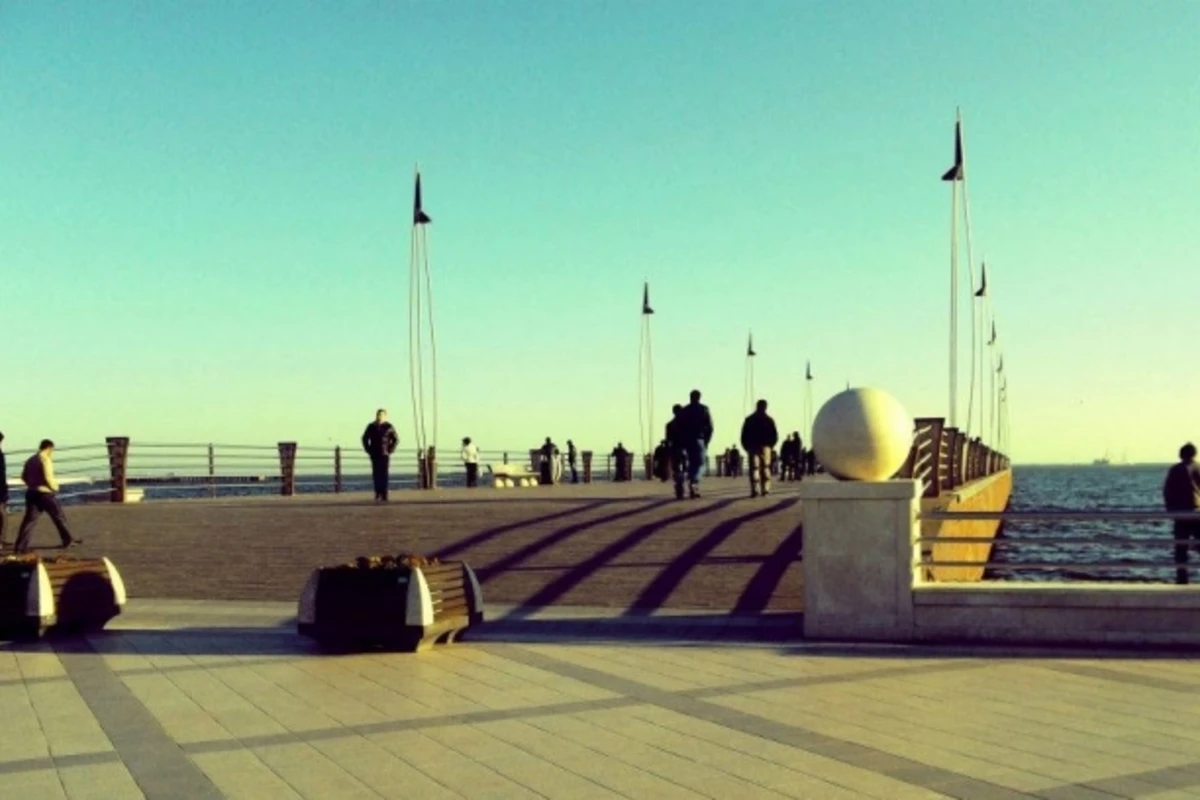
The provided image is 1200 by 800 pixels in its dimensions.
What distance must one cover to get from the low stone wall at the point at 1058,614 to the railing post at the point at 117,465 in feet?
60.3

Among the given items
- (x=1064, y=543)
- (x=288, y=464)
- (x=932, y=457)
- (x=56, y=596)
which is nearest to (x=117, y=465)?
(x=288, y=464)

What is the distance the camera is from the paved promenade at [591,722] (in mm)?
6605

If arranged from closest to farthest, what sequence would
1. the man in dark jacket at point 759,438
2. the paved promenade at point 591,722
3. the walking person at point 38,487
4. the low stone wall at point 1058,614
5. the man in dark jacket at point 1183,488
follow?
the paved promenade at point 591,722, the low stone wall at point 1058,614, the man in dark jacket at point 1183,488, the walking person at point 38,487, the man in dark jacket at point 759,438

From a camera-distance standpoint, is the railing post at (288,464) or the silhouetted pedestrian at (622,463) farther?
the silhouetted pedestrian at (622,463)

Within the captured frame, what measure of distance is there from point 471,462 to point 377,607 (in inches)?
1030

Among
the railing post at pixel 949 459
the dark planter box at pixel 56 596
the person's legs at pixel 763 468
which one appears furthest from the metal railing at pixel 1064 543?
the dark planter box at pixel 56 596

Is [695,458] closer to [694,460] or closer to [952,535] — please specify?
[694,460]

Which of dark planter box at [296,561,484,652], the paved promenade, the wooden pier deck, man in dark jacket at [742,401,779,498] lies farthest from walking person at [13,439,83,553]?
man in dark jacket at [742,401,779,498]

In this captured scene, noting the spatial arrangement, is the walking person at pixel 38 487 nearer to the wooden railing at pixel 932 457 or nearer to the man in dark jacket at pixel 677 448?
the man in dark jacket at pixel 677 448

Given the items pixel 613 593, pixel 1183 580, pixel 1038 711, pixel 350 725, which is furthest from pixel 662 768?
pixel 1183 580

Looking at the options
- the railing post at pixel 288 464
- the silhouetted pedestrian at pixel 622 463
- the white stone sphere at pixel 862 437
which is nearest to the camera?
the white stone sphere at pixel 862 437

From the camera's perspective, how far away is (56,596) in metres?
12.4

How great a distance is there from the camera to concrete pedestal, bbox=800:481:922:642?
11.5 metres

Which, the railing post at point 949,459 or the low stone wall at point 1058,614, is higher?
the railing post at point 949,459
